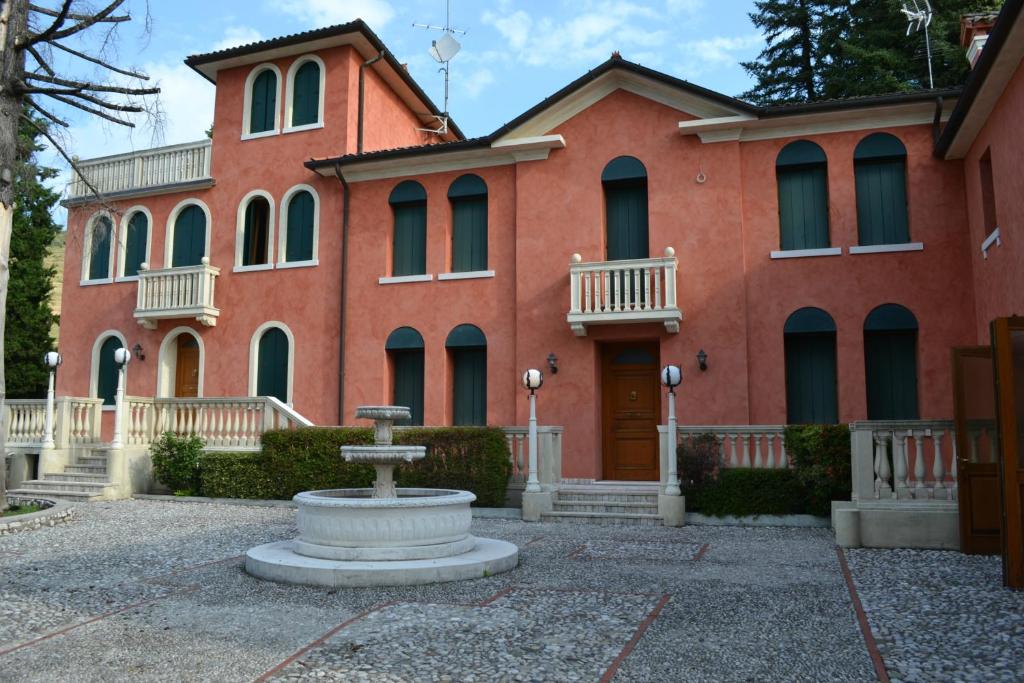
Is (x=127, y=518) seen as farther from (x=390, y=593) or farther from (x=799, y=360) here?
(x=799, y=360)

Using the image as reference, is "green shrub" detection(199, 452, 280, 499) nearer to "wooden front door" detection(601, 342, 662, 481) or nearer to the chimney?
"wooden front door" detection(601, 342, 662, 481)

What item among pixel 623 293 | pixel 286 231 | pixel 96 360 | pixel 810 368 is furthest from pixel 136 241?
pixel 810 368

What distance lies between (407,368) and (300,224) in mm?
4358

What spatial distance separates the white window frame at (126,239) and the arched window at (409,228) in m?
6.66

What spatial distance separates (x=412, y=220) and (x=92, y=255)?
347 inches

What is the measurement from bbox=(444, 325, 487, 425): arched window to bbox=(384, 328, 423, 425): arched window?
2.46 ft

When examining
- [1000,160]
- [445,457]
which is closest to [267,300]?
[445,457]

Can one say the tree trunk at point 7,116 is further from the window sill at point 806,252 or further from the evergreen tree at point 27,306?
the evergreen tree at point 27,306

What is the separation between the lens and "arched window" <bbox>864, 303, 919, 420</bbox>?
46.1 feet

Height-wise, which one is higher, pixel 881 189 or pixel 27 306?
pixel 881 189

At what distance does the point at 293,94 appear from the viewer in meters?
19.0

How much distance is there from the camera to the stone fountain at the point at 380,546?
24.8 feet

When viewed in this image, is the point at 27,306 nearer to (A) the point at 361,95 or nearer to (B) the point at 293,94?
(B) the point at 293,94

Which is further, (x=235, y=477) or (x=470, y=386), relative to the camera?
(x=470, y=386)
